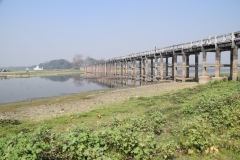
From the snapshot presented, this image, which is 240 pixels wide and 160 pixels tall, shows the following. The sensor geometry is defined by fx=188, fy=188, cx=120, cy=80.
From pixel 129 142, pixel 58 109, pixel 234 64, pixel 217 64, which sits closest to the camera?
pixel 129 142

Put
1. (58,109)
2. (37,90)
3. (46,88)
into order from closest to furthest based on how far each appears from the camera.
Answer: (58,109) → (37,90) → (46,88)

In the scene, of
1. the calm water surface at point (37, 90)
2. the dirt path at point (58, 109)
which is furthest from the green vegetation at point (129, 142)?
the calm water surface at point (37, 90)

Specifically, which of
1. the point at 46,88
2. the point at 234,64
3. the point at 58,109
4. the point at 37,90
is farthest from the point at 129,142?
the point at 46,88

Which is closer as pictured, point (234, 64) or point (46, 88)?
point (234, 64)

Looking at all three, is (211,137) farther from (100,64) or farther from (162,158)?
(100,64)

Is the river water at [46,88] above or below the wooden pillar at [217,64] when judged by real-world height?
below

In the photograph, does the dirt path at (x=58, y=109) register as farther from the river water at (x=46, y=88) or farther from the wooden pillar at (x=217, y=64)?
the river water at (x=46, y=88)

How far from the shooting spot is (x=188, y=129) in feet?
19.4

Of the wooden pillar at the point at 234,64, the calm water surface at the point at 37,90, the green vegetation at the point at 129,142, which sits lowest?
the calm water surface at the point at 37,90

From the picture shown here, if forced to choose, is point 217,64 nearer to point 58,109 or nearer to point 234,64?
point 234,64

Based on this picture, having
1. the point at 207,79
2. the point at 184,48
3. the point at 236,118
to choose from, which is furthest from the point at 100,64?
the point at 236,118

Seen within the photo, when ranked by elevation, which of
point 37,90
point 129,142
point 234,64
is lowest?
point 37,90

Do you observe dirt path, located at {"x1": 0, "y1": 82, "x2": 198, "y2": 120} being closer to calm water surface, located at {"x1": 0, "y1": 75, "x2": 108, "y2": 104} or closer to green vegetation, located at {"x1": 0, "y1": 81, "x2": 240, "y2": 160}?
green vegetation, located at {"x1": 0, "y1": 81, "x2": 240, "y2": 160}

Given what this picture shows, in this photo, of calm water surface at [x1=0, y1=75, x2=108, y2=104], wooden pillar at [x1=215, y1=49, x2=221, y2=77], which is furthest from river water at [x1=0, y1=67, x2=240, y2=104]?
wooden pillar at [x1=215, y1=49, x2=221, y2=77]
